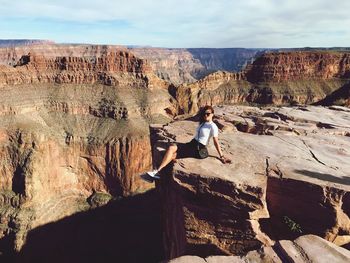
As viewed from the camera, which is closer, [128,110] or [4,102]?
[4,102]

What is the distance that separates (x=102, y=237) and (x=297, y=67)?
6190cm

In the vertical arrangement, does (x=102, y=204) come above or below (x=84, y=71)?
below

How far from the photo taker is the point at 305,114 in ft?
58.1

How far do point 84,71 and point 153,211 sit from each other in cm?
3237

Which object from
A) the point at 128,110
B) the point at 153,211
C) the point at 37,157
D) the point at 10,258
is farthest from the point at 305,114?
the point at 128,110

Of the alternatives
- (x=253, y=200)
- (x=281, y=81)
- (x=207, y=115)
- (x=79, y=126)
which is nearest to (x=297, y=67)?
(x=281, y=81)

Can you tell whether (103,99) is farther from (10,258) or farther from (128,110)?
(10,258)

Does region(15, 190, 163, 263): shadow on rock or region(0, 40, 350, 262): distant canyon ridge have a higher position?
region(0, 40, 350, 262): distant canyon ridge

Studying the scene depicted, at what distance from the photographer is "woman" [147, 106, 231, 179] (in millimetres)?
9930

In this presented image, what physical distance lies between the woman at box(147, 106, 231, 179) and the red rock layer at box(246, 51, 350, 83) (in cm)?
7507

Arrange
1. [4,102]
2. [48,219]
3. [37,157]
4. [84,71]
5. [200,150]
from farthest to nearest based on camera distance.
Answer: [84,71] < [4,102] < [37,157] < [48,219] < [200,150]

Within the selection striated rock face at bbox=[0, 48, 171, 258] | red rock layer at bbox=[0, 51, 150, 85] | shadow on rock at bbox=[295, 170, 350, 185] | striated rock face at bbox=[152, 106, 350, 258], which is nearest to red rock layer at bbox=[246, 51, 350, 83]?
striated rock face at bbox=[0, 48, 171, 258]

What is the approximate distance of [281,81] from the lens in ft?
266

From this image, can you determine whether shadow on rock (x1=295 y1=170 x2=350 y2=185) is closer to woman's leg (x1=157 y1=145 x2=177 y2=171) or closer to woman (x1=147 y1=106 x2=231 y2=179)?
woman (x1=147 y1=106 x2=231 y2=179)
